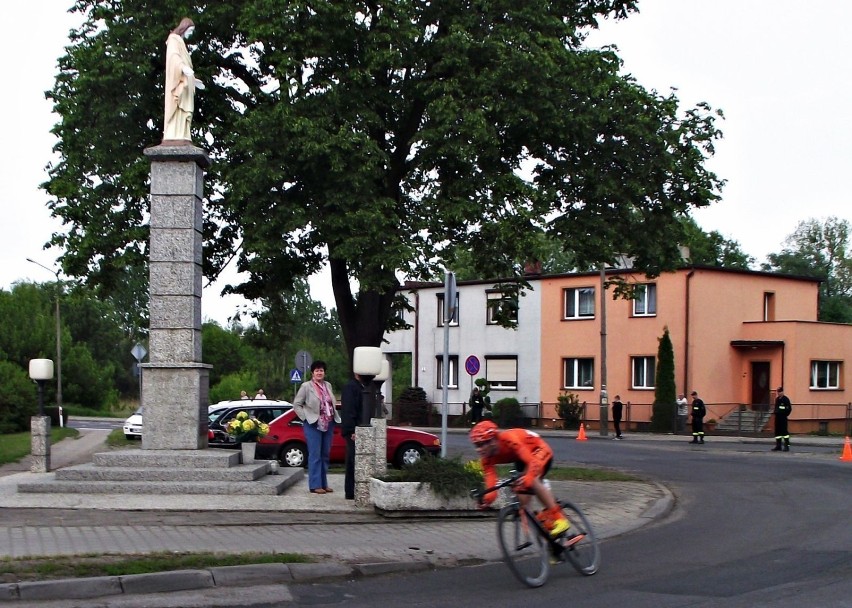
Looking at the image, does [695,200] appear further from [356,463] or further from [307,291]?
[307,291]

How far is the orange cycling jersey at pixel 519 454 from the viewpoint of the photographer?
30.3 ft

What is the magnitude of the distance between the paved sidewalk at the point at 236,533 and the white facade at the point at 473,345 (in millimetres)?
34453

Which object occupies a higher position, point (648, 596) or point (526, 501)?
point (526, 501)

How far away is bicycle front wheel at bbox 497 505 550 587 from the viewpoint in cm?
912

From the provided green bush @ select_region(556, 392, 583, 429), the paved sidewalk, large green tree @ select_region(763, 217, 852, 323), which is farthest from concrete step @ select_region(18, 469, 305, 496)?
large green tree @ select_region(763, 217, 852, 323)

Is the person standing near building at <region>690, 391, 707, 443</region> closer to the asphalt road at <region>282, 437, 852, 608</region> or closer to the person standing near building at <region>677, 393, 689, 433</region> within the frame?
the person standing near building at <region>677, 393, 689, 433</region>

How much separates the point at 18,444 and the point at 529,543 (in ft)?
72.6

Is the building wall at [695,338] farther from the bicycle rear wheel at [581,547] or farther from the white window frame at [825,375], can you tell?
the bicycle rear wheel at [581,547]

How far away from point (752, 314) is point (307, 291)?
201ft

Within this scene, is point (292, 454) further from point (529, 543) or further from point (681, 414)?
point (681, 414)

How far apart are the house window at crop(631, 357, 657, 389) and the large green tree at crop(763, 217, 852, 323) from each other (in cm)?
3974

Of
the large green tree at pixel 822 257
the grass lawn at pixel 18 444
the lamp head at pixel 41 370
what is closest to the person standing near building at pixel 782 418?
the grass lawn at pixel 18 444

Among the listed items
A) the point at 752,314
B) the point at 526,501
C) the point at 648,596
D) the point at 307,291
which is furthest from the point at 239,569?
the point at 307,291

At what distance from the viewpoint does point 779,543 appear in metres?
11.9
